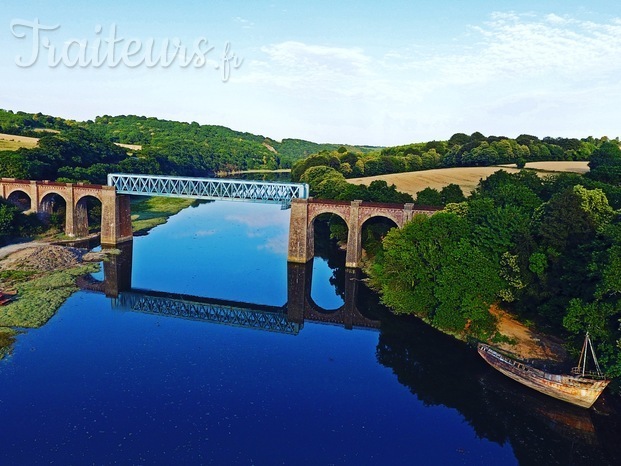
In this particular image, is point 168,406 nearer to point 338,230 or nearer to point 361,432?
point 361,432

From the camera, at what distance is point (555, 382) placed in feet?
116

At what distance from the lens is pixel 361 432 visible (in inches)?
1257

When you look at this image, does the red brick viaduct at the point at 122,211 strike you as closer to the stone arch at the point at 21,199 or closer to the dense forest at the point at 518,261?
the stone arch at the point at 21,199

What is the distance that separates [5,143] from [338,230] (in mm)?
92080

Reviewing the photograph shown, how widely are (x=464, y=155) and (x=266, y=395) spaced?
358 feet

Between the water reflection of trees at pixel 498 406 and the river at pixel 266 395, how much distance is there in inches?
4.4

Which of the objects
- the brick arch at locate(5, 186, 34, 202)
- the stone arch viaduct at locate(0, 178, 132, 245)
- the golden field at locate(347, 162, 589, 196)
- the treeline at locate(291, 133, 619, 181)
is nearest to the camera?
the stone arch viaduct at locate(0, 178, 132, 245)

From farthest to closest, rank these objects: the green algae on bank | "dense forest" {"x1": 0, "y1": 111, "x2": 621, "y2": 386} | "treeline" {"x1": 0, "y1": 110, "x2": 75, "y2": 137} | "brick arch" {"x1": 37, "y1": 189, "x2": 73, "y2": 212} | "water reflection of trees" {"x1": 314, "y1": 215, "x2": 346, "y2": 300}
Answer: "treeline" {"x1": 0, "y1": 110, "x2": 75, "y2": 137}
"brick arch" {"x1": 37, "y1": 189, "x2": 73, "y2": 212}
"water reflection of trees" {"x1": 314, "y1": 215, "x2": 346, "y2": 300}
the green algae on bank
"dense forest" {"x1": 0, "y1": 111, "x2": 621, "y2": 386}

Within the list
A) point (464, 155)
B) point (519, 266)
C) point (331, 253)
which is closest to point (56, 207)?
point (331, 253)

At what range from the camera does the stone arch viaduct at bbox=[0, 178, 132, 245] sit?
267 ft

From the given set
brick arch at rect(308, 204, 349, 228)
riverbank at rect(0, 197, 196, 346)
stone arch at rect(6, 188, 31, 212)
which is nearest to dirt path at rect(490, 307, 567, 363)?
brick arch at rect(308, 204, 349, 228)

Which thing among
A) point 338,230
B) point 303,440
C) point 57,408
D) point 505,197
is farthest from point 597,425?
point 338,230

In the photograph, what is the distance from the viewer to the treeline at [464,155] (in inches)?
5044

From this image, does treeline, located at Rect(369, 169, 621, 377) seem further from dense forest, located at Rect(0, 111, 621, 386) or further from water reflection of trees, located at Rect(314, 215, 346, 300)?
water reflection of trees, located at Rect(314, 215, 346, 300)
